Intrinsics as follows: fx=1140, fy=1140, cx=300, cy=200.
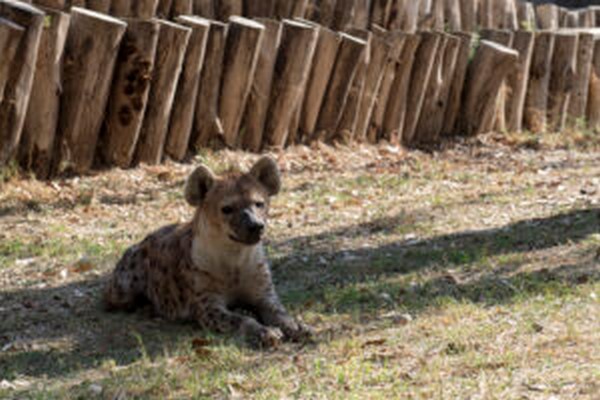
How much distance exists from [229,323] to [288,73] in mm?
4989

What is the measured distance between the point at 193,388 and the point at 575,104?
9.96 m

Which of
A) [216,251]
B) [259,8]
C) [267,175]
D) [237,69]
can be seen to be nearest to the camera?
[216,251]

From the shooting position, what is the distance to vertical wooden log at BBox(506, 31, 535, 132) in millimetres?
12531

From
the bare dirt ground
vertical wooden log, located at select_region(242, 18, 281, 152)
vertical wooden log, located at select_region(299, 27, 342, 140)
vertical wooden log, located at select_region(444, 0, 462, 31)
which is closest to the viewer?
the bare dirt ground

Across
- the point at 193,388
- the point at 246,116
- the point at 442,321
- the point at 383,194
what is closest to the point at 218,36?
the point at 246,116

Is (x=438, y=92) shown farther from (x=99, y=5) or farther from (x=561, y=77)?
(x=99, y=5)

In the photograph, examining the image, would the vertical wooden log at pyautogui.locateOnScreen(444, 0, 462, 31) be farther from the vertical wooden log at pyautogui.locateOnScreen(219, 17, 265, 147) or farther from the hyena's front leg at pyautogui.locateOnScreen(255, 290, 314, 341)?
the hyena's front leg at pyautogui.locateOnScreen(255, 290, 314, 341)

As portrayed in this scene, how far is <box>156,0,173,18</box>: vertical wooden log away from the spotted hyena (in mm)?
4026

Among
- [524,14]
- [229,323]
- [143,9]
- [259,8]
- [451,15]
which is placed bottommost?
[229,323]

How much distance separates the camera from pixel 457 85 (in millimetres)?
12062

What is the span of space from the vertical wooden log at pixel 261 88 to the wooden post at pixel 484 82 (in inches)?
113

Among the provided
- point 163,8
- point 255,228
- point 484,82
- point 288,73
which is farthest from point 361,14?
point 255,228

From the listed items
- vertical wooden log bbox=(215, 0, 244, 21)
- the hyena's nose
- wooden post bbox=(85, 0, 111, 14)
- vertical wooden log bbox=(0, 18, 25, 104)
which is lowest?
the hyena's nose

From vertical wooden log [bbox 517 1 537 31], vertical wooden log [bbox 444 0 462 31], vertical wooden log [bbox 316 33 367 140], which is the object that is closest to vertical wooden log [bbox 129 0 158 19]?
vertical wooden log [bbox 316 33 367 140]
